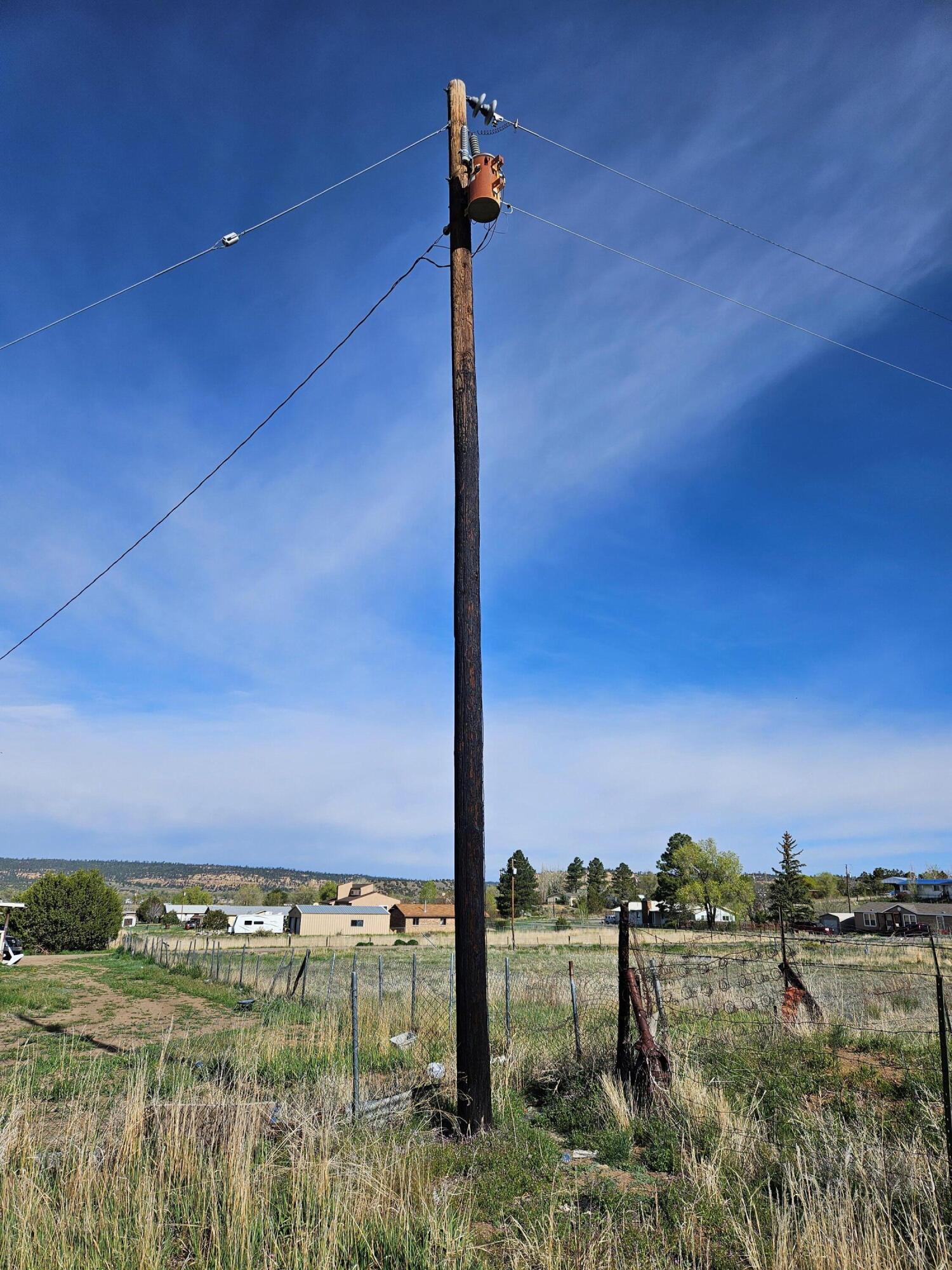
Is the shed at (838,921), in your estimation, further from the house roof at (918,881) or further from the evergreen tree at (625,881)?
the evergreen tree at (625,881)

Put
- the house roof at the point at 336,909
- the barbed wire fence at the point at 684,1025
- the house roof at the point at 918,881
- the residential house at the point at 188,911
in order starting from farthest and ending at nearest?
the residential house at the point at 188,911
the house roof at the point at 918,881
the house roof at the point at 336,909
the barbed wire fence at the point at 684,1025

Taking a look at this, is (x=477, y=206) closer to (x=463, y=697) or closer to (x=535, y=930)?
(x=463, y=697)

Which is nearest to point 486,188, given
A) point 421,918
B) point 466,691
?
point 466,691

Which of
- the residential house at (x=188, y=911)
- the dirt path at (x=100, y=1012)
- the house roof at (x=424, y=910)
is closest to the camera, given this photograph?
the dirt path at (x=100, y=1012)

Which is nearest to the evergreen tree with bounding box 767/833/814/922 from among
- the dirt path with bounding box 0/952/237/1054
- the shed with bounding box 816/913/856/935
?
the shed with bounding box 816/913/856/935

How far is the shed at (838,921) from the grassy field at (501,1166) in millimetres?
84416

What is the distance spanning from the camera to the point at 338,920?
8431 centimetres

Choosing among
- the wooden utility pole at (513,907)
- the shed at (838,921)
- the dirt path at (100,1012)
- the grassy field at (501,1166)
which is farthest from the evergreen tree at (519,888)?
the grassy field at (501,1166)

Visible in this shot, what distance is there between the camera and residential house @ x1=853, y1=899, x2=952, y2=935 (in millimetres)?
68000

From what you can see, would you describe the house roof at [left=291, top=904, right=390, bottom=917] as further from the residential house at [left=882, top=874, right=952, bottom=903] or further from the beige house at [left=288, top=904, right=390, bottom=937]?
the residential house at [left=882, top=874, right=952, bottom=903]

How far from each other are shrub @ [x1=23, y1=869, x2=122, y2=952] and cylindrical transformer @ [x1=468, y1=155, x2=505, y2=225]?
158 ft

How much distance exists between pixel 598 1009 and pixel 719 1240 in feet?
33.2

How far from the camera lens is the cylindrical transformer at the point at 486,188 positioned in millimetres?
7703

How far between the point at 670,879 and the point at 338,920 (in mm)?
37985
